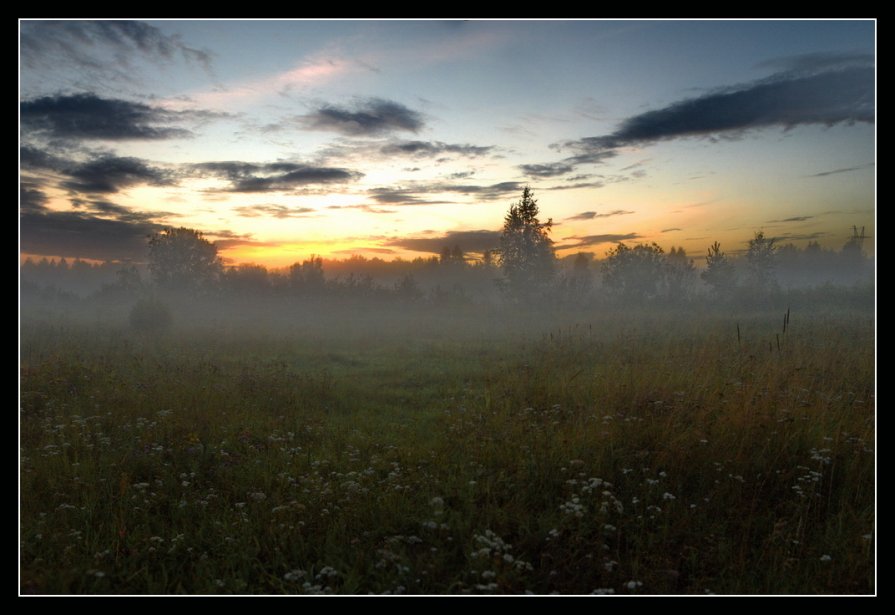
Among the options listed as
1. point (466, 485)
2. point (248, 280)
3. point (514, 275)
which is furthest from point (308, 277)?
point (466, 485)

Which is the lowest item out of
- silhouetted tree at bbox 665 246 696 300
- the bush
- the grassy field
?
the grassy field

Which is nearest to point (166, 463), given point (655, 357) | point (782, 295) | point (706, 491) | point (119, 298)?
point (706, 491)

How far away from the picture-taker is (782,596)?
392cm

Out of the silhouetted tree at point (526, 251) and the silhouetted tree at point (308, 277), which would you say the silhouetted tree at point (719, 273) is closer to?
the silhouetted tree at point (526, 251)

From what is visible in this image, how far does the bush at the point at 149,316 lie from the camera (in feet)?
88.6

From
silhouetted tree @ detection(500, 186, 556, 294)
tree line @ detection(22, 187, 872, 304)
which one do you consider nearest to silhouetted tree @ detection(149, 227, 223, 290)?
tree line @ detection(22, 187, 872, 304)

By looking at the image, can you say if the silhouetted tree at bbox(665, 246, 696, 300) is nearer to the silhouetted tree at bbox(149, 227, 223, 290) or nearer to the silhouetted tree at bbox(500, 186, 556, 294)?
the silhouetted tree at bbox(500, 186, 556, 294)

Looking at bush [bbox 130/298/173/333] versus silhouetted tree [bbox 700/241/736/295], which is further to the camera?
silhouetted tree [bbox 700/241/736/295]

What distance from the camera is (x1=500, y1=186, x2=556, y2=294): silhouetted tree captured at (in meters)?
40.1

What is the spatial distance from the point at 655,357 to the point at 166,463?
10835 millimetres

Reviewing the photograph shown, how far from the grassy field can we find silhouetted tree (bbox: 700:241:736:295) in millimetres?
34445

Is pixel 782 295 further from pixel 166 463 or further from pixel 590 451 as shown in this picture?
pixel 166 463
